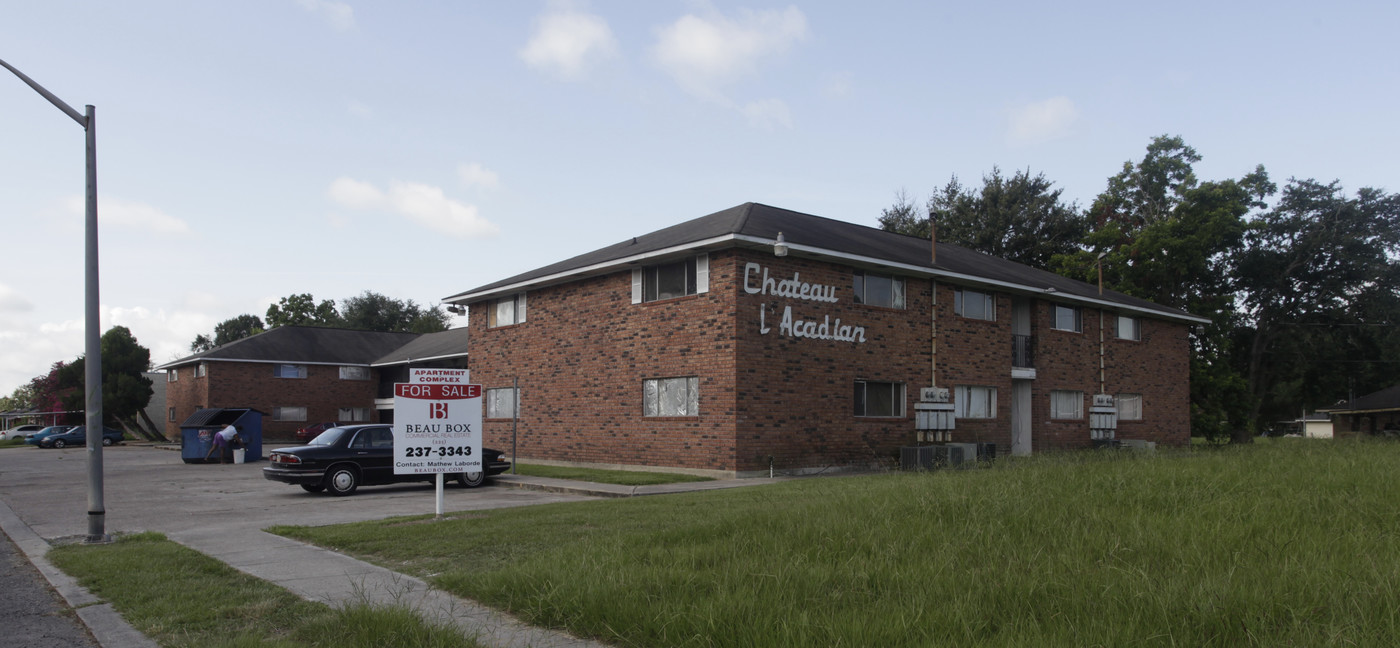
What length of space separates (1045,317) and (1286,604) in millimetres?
25151

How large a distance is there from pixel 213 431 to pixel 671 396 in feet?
60.4

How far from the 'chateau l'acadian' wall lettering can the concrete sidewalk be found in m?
11.3

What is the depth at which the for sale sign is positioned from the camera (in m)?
13.4

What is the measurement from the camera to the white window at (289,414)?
48656 millimetres

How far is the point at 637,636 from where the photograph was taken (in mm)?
5566

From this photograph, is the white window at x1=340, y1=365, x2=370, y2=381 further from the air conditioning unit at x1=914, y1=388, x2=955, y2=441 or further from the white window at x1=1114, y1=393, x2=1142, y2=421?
the white window at x1=1114, y1=393, x2=1142, y2=421

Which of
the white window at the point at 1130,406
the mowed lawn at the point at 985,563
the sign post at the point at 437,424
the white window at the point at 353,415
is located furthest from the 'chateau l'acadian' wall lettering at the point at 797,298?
the white window at the point at 353,415

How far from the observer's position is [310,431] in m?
48.2

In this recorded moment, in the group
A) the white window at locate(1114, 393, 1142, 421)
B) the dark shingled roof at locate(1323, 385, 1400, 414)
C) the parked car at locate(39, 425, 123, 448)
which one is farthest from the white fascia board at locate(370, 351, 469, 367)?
the dark shingled roof at locate(1323, 385, 1400, 414)

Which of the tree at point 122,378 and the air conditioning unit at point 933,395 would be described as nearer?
the air conditioning unit at point 933,395

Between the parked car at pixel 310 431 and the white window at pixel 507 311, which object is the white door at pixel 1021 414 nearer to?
the white window at pixel 507 311

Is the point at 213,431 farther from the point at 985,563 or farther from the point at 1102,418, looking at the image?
the point at 985,563

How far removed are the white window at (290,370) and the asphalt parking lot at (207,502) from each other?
80.1 feet

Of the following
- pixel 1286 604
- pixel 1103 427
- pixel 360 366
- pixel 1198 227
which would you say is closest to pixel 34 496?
pixel 1286 604
